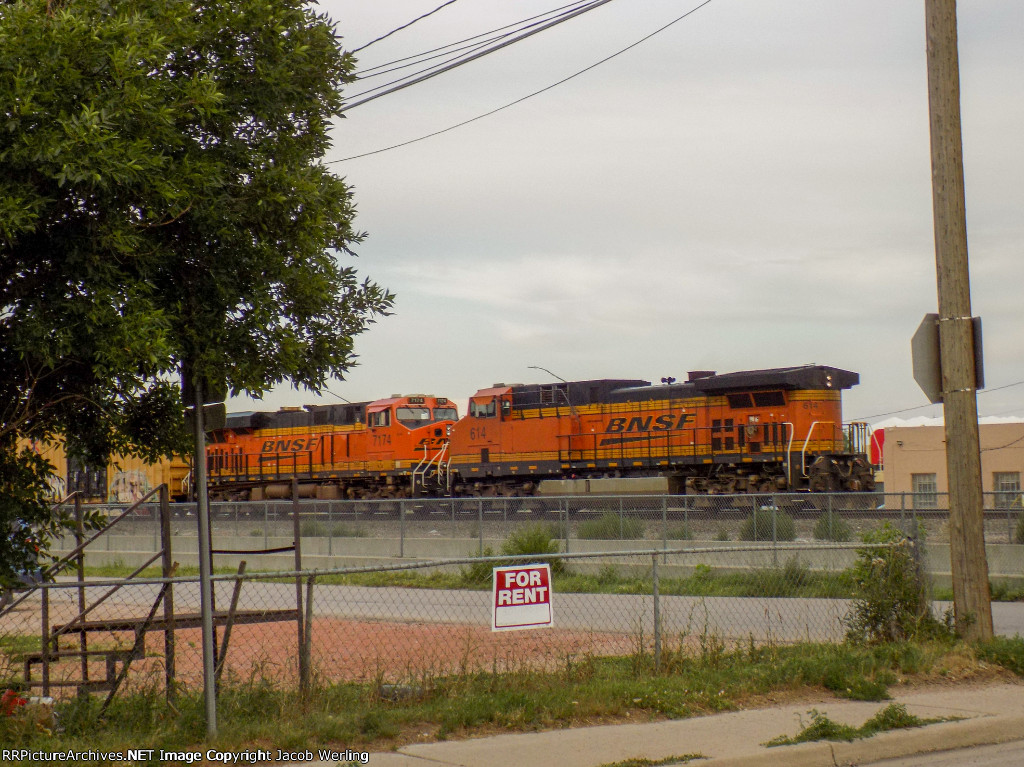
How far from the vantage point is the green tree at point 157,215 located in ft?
18.2

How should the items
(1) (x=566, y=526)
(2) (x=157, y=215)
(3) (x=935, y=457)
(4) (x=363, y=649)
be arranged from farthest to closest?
(3) (x=935, y=457)
(1) (x=566, y=526)
(4) (x=363, y=649)
(2) (x=157, y=215)

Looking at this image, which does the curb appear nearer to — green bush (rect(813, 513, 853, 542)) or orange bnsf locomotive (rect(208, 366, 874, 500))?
green bush (rect(813, 513, 853, 542))

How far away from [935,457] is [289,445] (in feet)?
91.2

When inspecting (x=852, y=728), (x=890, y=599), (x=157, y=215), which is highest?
(x=157, y=215)

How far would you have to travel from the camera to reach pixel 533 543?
63.7ft

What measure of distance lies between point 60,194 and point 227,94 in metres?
1.32

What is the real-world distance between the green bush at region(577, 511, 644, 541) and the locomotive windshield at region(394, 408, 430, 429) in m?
19.4

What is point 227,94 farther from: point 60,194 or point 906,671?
point 906,671

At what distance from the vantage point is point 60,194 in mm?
5918

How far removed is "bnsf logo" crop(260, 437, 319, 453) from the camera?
41969mm

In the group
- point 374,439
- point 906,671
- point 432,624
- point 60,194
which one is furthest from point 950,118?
point 374,439

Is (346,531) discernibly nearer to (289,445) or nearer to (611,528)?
(611,528)

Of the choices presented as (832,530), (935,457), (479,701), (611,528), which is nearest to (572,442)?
(611,528)

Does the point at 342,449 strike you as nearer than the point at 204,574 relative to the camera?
No
